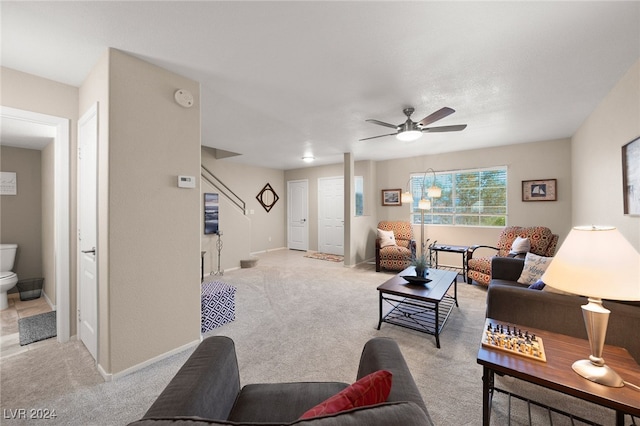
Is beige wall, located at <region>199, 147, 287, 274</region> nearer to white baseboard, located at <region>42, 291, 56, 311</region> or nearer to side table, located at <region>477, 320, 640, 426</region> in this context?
white baseboard, located at <region>42, 291, 56, 311</region>

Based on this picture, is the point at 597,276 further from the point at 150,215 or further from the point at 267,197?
the point at 267,197

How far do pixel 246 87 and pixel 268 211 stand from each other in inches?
211

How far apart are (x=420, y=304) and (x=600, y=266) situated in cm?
236

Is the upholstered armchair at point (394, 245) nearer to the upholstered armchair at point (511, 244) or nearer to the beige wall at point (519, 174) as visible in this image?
the beige wall at point (519, 174)

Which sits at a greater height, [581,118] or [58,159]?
[581,118]

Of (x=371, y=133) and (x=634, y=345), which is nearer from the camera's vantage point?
(x=634, y=345)

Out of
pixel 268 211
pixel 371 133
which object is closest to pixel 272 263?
pixel 268 211

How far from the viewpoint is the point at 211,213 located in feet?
17.0

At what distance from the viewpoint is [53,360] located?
217cm

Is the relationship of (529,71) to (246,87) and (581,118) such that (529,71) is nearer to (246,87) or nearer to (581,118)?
(581,118)

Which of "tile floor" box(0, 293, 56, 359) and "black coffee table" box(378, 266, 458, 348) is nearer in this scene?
"tile floor" box(0, 293, 56, 359)

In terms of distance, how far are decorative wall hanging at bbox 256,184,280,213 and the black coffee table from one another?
199 inches

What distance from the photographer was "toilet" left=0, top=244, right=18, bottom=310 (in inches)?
122

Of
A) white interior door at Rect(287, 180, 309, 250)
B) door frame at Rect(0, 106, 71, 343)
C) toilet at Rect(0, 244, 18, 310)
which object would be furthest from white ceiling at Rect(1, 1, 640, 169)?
white interior door at Rect(287, 180, 309, 250)
